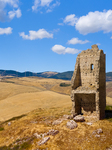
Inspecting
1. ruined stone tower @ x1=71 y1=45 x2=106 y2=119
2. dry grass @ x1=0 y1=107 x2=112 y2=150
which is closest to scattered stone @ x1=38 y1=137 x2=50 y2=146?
dry grass @ x1=0 y1=107 x2=112 y2=150

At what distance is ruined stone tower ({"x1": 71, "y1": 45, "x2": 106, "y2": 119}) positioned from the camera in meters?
17.6

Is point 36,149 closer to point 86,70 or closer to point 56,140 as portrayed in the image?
point 56,140

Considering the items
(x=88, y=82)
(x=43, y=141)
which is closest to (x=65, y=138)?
(x=43, y=141)

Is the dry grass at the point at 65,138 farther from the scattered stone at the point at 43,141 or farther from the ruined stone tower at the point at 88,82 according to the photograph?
the ruined stone tower at the point at 88,82

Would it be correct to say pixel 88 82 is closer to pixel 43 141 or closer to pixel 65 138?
pixel 65 138

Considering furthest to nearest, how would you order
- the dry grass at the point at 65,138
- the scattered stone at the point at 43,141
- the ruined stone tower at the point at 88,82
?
the ruined stone tower at the point at 88,82
the scattered stone at the point at 43,141
the dry grass at the point at 65,138

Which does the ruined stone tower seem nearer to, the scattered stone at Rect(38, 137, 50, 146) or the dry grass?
the dry grass

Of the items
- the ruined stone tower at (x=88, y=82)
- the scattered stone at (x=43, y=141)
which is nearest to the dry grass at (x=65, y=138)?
the scattered stone at (x=43, y=141)

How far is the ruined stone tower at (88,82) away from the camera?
17.6 meters

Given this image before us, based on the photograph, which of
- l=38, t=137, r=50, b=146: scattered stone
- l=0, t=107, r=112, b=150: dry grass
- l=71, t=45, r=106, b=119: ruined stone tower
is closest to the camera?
l=0, t=107, r=112, b=150: dry grass

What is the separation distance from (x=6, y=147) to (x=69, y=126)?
23.1 ft

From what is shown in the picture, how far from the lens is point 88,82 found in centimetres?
1928

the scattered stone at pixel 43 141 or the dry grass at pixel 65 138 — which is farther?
the scattered stone at pixel 43 141

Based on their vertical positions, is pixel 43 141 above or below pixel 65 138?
below
